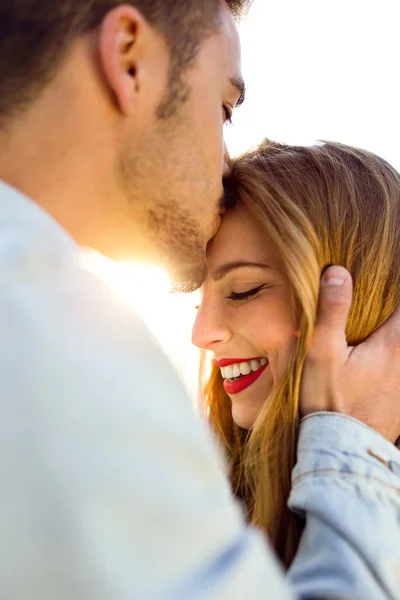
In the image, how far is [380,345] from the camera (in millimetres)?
2211

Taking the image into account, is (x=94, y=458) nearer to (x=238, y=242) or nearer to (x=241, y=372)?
(x=238, y=242)

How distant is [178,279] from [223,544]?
1559mm

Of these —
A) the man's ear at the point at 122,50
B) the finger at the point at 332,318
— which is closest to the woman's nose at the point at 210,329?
the finger at the point at 332,318

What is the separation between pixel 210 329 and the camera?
2490 mm

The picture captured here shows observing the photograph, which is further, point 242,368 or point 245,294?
point 242,368

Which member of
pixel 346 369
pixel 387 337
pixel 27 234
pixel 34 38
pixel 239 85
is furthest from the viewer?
pixel 387 337

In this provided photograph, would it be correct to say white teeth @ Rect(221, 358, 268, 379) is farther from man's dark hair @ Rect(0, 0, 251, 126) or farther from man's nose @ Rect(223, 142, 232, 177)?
man's dark hair @ Rect(0, 0, 251, 126)

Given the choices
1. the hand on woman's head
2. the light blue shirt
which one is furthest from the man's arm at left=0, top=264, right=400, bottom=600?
the hand on woman's head

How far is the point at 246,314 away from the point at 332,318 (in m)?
0.38

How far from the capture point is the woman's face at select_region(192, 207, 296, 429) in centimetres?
236

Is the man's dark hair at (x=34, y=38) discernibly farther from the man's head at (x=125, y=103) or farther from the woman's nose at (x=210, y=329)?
the woman's nose at (x=210, y=329)

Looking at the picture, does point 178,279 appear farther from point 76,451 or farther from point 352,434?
point 76,451

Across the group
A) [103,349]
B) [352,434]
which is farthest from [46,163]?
[352,434]

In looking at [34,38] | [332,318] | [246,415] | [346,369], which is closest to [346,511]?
[346,369]
